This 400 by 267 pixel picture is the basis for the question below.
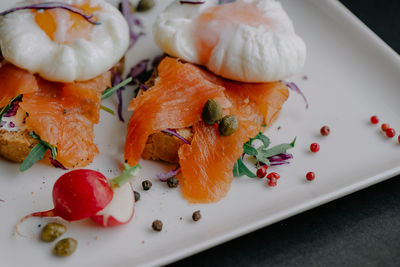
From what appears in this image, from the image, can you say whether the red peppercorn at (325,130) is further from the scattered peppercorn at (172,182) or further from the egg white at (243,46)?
the scattered peppercorn at (172,182)

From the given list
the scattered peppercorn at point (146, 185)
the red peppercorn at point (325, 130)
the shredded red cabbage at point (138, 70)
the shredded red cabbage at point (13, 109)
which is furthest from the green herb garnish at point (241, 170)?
the shredded red cabbage at point (13, 109)

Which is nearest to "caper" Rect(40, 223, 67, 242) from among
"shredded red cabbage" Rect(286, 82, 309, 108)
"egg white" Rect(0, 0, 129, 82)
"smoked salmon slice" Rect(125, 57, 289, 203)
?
"smoked salmon slice" Rect(125, 57, 289, 203)

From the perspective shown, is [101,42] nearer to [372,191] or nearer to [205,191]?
[205,191]

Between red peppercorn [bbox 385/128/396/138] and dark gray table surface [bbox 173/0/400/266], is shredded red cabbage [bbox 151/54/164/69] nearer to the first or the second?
dark gray table surface [bbox 173/0/400/266]

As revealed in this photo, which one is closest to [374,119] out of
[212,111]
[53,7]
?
[212,111]

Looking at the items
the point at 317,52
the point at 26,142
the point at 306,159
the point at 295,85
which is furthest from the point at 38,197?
the point at 317,52

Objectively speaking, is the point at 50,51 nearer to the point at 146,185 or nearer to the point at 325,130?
the point at 146,185
